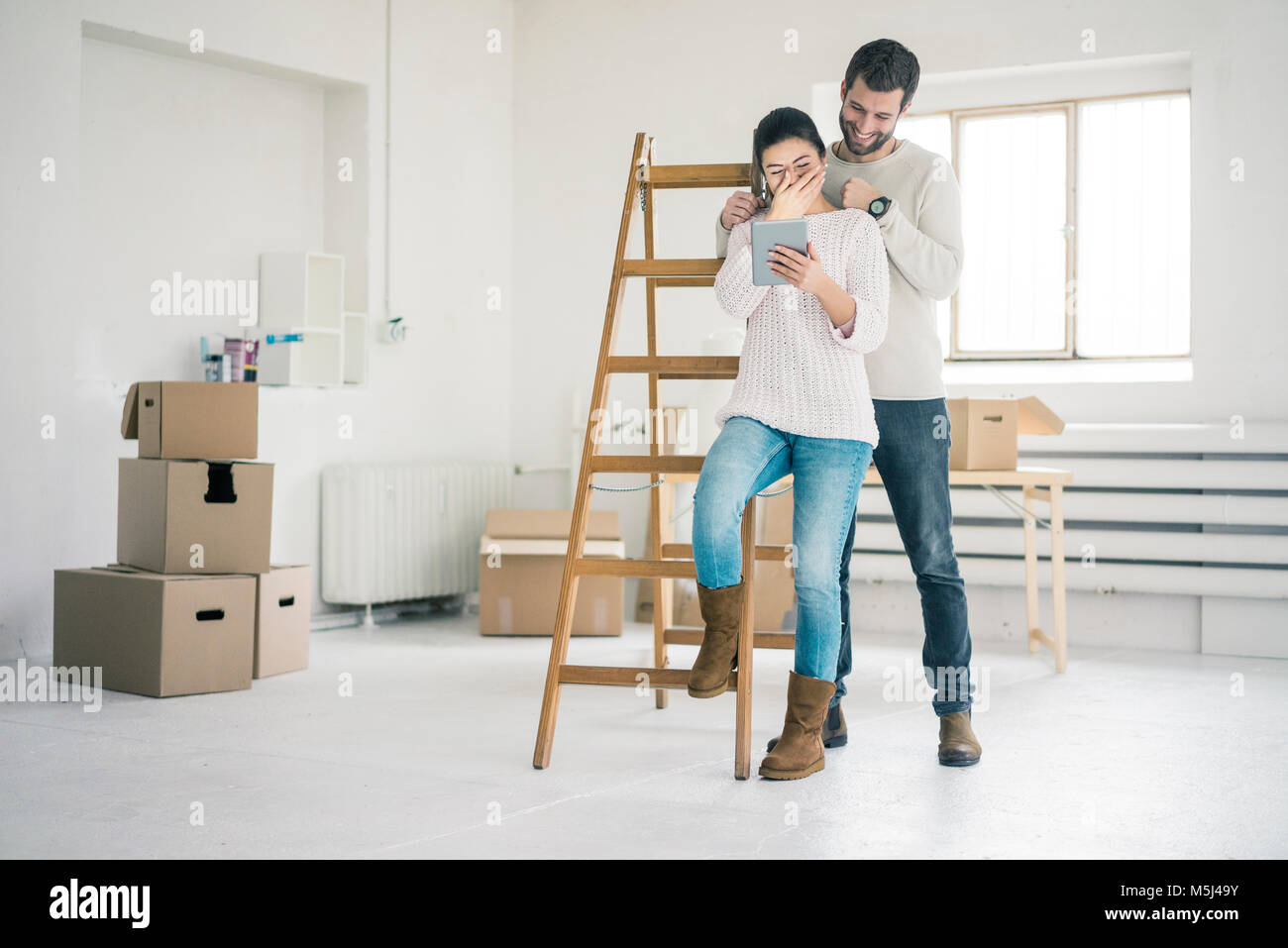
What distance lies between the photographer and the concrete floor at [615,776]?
200 cm

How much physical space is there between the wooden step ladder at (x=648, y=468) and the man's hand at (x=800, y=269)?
428 millimetres

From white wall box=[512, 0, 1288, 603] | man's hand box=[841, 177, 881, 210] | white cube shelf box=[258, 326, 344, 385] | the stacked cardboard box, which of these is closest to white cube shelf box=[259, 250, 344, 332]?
white cube shelf box=[258, 326, 344, 385]

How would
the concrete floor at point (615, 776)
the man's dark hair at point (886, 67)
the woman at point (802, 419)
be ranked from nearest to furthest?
the concrete floor at point (615, 776)
the woman at point (802, 419)
the man's dark hair at point (886, 67)

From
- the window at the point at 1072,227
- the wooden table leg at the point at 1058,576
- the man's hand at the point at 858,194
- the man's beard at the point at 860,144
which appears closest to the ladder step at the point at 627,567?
the man's hand at the point at 858,194

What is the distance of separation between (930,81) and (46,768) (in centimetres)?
399

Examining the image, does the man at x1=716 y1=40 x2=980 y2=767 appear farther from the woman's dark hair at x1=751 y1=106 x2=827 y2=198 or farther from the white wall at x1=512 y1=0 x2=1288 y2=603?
the white wall at x1=512 y1=0 x2=1288 y2=603

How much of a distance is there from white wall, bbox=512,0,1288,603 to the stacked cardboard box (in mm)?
1428

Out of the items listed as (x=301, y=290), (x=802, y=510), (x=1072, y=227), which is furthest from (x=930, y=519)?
(x=301, y=290)

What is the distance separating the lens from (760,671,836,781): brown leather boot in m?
2.35

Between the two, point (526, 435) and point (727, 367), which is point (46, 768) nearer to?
point (727, 367)

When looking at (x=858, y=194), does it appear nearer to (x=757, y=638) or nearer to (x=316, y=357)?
(x=757, y=638)

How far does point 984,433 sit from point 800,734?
65.7 inches

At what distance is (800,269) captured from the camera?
7.11ft

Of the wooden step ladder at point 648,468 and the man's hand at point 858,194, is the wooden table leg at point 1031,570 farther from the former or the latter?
the man's hand at point 858,194
